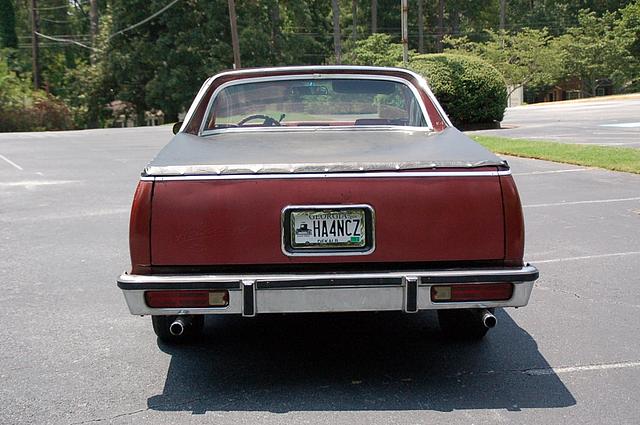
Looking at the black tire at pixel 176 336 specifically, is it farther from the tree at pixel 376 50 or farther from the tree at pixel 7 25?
the tree at pixel 7 25

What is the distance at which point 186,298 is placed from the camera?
12.1 ft

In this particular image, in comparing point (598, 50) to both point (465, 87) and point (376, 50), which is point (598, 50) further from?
point (465, 87)

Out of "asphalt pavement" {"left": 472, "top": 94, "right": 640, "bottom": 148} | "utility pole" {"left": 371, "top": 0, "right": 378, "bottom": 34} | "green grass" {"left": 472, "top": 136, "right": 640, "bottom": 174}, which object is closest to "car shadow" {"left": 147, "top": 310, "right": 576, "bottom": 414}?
"green grass" {"left": 472, "top": 136, "right": 640, "bottom": 174}

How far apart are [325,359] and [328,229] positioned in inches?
42.4

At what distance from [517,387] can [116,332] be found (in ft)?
8.66

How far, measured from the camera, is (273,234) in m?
3.68

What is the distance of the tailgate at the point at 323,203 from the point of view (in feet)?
12.0

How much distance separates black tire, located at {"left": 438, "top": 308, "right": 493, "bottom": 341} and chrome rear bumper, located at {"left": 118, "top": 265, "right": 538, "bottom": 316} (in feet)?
3.18

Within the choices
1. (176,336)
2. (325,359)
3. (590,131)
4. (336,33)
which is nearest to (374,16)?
(336,33)

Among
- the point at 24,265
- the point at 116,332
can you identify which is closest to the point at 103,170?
the point at 24,265

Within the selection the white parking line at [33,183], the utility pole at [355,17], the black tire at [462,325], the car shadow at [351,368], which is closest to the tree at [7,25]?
the utility pole at [355,17]

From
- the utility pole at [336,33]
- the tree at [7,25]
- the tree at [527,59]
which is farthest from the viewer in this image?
the tree at [7,25]

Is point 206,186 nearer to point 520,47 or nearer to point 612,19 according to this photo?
point 520,47

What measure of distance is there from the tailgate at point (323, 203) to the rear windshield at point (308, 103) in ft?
5.44
